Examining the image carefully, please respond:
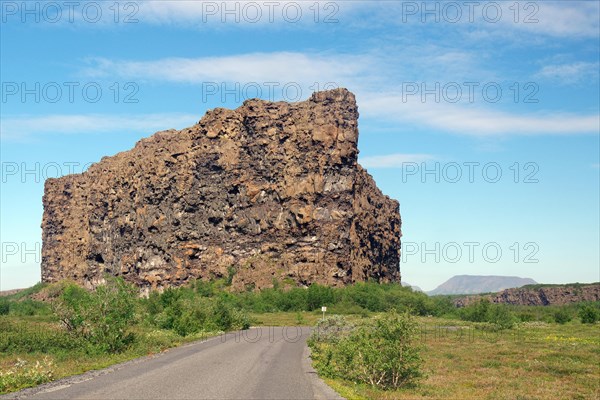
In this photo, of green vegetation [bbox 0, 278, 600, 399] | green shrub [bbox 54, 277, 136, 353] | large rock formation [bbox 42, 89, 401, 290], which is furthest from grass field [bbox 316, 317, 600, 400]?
large rock formation [bbox 42, 89, 401, 290]

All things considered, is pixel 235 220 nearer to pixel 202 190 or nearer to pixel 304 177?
pixel 202 190

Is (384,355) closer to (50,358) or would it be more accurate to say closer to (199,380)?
(199,380)

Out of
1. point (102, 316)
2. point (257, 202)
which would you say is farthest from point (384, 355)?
point (257, 202)

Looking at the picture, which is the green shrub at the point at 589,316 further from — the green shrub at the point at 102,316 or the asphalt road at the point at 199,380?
the green shrub at the point at 102,316

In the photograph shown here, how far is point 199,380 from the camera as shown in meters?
22.4

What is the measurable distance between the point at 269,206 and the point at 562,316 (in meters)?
63.8

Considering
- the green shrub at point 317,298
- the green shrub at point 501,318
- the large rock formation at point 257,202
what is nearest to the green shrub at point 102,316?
the green shrub at point 501,318

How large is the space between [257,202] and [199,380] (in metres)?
115

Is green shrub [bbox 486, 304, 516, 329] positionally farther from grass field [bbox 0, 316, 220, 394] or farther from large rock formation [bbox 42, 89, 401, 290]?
grass field [bbox 0, 316, 220, 394]

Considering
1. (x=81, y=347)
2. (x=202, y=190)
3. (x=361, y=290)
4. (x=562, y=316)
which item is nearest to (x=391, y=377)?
(x=81, y=347)

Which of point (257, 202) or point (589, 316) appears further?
point (257, 202)

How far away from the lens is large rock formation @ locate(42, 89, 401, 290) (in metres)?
130

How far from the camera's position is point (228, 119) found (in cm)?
14138

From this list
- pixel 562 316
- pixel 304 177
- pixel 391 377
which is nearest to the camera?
pixel 391 377
